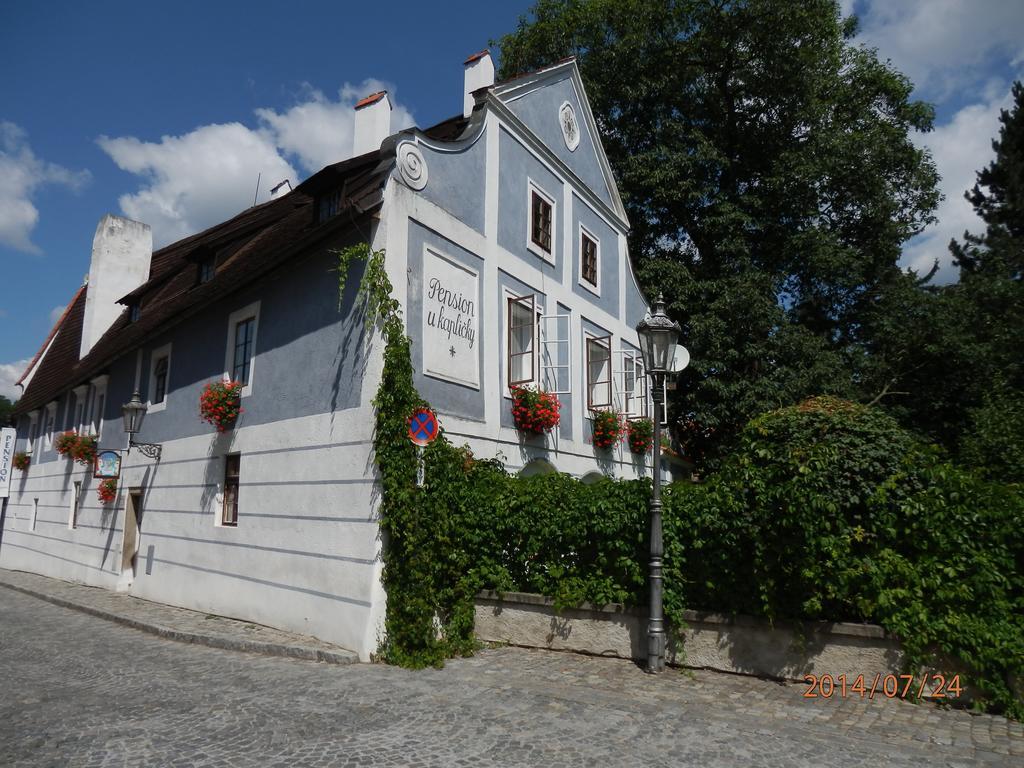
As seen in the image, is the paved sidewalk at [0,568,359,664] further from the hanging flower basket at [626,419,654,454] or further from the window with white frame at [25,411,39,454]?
the window with white frame at [25,411,39,454]

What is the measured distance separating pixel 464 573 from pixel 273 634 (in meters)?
3.02

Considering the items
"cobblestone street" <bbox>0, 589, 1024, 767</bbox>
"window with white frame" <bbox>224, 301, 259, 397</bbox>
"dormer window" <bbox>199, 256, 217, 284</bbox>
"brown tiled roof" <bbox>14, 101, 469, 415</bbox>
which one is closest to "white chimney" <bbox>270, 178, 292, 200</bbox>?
"brown tiled roof" <bbox>14, 101, 469, 415</bbox>

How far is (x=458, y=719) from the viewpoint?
656 cm

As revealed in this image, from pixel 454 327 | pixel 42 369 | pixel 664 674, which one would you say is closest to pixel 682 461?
pixel 454 327

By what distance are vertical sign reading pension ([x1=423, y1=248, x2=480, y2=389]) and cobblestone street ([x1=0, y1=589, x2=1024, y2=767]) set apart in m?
4.10

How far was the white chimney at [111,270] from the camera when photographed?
21.6 metres

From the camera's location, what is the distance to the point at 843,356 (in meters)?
21.1

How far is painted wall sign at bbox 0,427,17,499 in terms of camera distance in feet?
81.6

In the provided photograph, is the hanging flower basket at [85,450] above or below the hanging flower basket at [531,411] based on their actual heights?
below

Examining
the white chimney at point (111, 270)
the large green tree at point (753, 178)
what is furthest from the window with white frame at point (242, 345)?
the large green tree at point (753, 178)

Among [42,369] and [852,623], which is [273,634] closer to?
[852,623]

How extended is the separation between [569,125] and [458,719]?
42.6 feet

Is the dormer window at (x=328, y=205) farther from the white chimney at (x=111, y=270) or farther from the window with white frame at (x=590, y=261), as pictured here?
the white chimney at (x=111, y=270)
